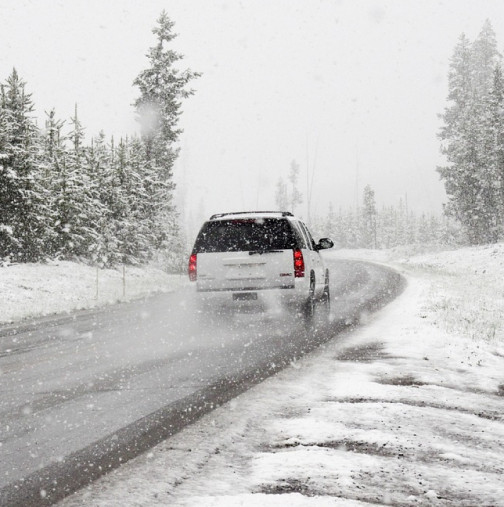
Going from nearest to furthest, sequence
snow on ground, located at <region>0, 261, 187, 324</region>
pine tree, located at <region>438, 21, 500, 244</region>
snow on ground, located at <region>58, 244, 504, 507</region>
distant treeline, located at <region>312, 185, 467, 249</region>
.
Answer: snow on ground, located at <region>58, 244, 504, 507</region>
snow on ground, located at <region>0, 261, 187, 324</region>
pine tree, located at <region>438, 21, 500, 244</region>
distant treeline, located at <region>312, 185, 467, 249</region>

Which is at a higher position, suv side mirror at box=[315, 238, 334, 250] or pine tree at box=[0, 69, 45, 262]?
pine tree at box=[0, 69, 45, 262]

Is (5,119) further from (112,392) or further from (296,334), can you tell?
(112,392)

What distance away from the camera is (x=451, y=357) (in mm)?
7754

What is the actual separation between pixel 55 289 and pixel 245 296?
396 inches

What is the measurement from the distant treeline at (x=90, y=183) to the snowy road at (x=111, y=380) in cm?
1184

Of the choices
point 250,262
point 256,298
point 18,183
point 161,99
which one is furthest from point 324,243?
point 161,99

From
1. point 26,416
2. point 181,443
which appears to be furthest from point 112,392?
point 181,443

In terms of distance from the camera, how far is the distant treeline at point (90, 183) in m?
22.7

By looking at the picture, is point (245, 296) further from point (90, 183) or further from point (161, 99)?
point (161, 99)

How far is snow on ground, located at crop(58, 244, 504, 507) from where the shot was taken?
10.8ft

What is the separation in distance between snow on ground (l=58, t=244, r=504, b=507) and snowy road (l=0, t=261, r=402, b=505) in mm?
342

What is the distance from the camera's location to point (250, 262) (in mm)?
10961

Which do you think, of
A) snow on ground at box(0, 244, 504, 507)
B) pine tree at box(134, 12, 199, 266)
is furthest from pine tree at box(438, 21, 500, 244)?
snow on ground at box(0, 244, 504, 507)

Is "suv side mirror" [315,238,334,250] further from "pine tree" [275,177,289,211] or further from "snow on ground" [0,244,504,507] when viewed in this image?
"pine tree" [275,177,289,211]
